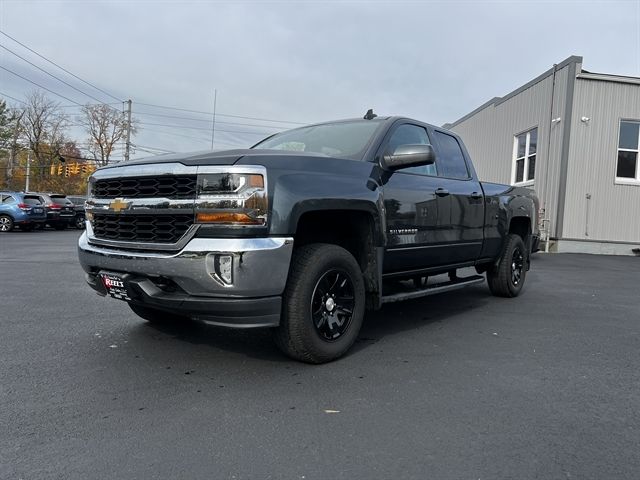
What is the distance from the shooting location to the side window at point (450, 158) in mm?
5516

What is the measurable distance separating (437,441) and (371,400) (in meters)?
0.61

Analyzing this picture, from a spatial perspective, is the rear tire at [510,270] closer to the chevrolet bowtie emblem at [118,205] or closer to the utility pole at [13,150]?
the chevrolet bowtie emblem at [118,205]

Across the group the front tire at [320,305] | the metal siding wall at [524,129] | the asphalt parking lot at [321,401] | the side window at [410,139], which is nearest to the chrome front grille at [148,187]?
the front tire at [320,305]

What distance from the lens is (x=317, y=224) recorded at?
13.5ft

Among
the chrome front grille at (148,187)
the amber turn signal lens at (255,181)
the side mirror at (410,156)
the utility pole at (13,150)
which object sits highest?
the utility pole at (13,150)

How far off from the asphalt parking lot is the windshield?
5.61 ft

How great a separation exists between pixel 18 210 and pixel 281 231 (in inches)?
896

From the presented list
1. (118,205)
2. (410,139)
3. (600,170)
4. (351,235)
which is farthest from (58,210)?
(351,235)

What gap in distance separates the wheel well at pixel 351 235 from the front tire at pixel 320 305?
0.20m

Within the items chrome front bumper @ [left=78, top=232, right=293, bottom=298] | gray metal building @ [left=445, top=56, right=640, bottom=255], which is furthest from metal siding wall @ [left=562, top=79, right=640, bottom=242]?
chrome front bumper @ [left=78, top=232, right=293, bottom=298]

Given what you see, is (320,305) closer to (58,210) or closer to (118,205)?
(118,205)

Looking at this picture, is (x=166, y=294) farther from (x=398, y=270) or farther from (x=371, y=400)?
(x=398, y=270)

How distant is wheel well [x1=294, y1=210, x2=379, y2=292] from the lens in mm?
4082

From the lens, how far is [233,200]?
3299 millimetres
